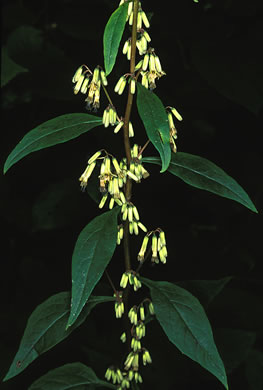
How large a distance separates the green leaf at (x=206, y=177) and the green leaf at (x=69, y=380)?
2.48ft

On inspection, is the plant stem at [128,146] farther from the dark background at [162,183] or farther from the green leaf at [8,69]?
the green leaf at [8,69]

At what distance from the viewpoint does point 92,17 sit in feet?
9.04

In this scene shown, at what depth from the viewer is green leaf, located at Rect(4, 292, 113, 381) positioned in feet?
5.22

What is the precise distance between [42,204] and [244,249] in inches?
40.2

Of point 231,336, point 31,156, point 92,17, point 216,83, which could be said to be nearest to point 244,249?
point 231,336

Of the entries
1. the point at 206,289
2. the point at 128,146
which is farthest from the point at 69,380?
the point at 128,146

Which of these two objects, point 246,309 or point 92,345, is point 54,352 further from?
point 246,309

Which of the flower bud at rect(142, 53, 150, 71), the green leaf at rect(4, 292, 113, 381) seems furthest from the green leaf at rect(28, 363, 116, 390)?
the flower bud at rect(142, 53, 150, 71)

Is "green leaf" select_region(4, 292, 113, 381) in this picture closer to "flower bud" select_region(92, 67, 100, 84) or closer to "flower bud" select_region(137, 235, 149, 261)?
"flower bud" select_region(137, 235, 149, 261)

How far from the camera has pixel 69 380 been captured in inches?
73.0

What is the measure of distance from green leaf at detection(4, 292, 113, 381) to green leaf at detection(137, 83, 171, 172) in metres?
0.59

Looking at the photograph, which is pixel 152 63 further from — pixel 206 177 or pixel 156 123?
pixel 206 177

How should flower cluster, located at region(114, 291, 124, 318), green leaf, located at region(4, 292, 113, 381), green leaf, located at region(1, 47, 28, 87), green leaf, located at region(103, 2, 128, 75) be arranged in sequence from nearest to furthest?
green leaf, located at region(103, 2, 128, 75) → green leaf, located at region(4, 292, 113, 381) → flower cluster, located at region(114, 291, 124, 318) → green leaf, located at region(1, 47, 28, 87)

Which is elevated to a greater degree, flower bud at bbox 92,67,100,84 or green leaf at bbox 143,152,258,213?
flower bud at bbox 92,67,100,84
